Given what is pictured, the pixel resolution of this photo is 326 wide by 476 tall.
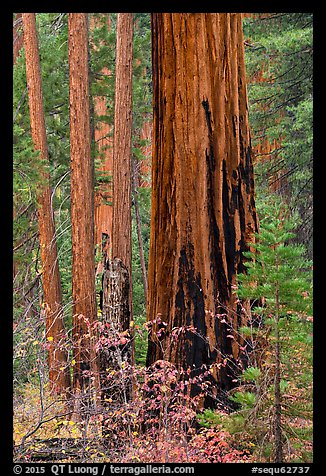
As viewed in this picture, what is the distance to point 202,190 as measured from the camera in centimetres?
575

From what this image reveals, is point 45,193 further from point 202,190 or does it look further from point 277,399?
point 277,399

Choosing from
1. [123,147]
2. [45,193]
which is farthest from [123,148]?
[45,193]

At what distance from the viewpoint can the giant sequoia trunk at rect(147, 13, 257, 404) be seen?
572cm

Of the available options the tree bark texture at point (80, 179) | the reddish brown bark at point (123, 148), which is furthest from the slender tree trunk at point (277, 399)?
the tree bark texture at point (80, 179)

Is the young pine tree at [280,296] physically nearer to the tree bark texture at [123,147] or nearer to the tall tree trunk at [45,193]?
the tree bark texture at [123,147]

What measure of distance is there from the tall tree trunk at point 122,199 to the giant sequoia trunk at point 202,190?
12.6 feet

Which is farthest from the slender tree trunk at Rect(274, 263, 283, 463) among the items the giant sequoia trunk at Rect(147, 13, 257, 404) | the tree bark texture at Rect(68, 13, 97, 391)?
the tree bark texture at Rect(68, 13, 97, 391)

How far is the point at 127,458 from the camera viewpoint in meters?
5.35

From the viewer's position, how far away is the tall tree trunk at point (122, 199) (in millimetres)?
9688

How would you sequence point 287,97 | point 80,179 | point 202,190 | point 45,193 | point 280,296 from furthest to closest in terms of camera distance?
1. point 287,97
2. point 45,193
3. point 80,179
4. point 202,190
5. point 280,296

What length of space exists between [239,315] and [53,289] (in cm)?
705

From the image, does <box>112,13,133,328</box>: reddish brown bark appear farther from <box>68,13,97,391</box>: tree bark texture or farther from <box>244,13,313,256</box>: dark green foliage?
<box>244,13,313,256</box>: dark green foliage

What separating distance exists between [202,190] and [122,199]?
5.10 metres
